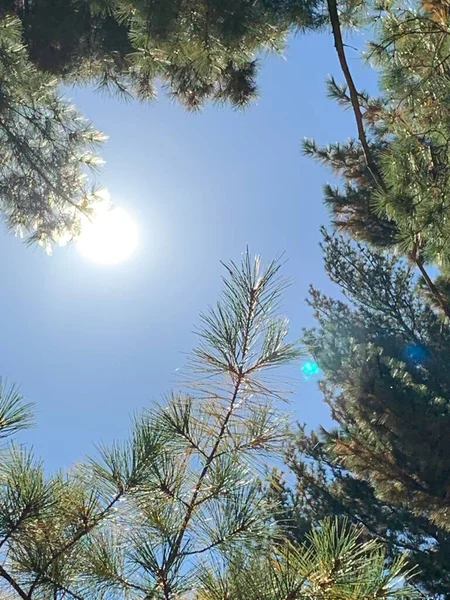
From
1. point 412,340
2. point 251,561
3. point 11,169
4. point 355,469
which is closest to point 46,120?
point 11,169

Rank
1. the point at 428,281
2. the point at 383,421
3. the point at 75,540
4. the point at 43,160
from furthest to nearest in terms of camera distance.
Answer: the point at 383,421 < the point at 43,160 < the point at 428,281 < the point at 75,540

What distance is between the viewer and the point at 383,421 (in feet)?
20.7

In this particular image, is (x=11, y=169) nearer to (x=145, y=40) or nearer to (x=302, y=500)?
(x=145, y=40)

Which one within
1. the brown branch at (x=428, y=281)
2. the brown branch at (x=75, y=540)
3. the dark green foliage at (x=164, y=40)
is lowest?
the brown branch at (x=75, y=540)

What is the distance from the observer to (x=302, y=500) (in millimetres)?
8086

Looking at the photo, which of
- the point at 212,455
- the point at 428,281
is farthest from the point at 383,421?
the point at 212,455

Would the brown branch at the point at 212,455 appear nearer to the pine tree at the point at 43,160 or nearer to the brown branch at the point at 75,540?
the brown branch at the point at 75,540

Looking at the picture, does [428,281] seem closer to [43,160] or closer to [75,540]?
[75,540]

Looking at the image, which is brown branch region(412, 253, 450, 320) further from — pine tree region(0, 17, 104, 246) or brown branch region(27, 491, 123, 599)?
pine tree region(0, 17, 104, 246)

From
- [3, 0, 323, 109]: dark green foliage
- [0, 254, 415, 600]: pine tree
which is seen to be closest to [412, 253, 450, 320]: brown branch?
[0, 254, 415, 600]: pine tree

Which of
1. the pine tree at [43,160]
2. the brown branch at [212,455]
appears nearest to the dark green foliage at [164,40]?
the pine tree at [43,160]

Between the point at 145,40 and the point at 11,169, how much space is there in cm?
192

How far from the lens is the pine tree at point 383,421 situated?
6.22 metres

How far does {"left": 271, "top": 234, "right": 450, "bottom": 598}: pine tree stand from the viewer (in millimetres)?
6223
